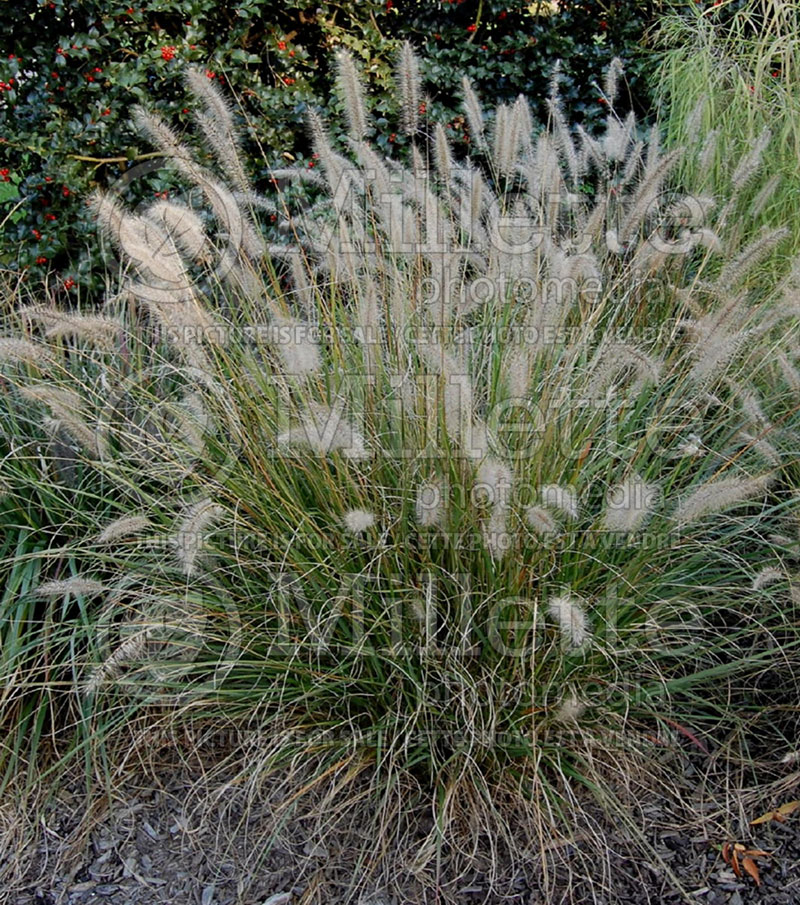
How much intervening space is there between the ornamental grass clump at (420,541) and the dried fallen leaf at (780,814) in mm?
252

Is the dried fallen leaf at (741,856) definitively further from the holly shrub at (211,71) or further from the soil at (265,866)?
the holly shrub at (211,71)

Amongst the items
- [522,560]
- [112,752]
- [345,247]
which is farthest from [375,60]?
[112,752]

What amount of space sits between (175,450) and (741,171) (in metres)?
2.01

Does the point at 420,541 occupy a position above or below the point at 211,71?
below

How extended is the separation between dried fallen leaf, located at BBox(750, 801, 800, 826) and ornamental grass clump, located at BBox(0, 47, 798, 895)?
25 centimetres

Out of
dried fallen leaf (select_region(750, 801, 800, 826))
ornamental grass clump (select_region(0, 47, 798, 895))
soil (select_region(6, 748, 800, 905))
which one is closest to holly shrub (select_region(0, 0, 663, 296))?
ornamental grass clump (select_region(0, 47, 798, 895))

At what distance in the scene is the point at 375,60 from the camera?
4.52 meters

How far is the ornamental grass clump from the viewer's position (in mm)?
2150

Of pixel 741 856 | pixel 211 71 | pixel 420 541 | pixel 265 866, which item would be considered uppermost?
pixel 211 71

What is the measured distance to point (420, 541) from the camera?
89.0 inches

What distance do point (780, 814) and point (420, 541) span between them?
1.15 meters

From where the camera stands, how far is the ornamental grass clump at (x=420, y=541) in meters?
2.15

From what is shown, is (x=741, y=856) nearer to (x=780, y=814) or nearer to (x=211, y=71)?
(x=780, y=814)

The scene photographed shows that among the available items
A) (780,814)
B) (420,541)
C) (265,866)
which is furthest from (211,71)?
(780,814)
